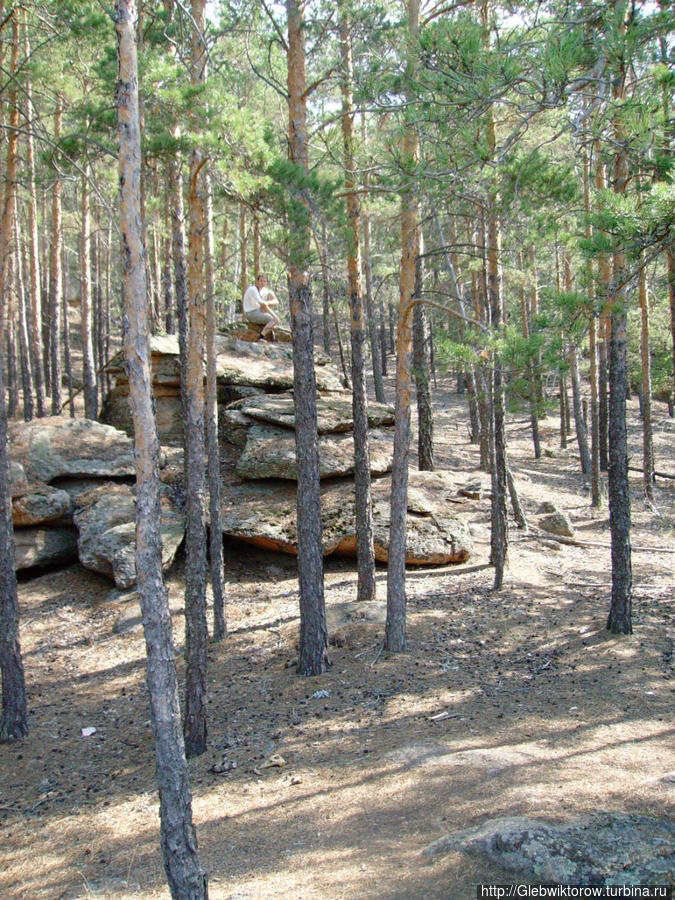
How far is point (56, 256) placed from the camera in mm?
17391

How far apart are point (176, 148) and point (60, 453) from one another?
863 centimetres

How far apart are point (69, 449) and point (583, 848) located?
41.2ft

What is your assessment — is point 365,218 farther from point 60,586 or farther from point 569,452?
point 60,586

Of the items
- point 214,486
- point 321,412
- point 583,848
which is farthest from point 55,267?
point 583,848

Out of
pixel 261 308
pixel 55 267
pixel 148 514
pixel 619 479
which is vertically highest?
pixel 55 267

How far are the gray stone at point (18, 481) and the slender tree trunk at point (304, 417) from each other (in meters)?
6.73

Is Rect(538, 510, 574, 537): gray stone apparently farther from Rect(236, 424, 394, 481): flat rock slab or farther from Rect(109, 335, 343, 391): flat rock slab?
Rect(109, 335, 343, 391): flat rock slab

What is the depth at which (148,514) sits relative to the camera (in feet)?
15.1

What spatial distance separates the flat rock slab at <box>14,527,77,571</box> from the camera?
12.4 metres

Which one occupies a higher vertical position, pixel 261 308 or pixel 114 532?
pixel 261 308

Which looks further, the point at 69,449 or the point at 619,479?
the point at 69,449

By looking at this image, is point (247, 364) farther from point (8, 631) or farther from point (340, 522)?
point (8, 631)

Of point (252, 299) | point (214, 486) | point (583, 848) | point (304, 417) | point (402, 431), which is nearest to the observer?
point (583, 848)

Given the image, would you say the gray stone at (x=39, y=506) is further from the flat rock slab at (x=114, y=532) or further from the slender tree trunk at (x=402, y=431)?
the slender tree trunk at (x=402, y=431)
